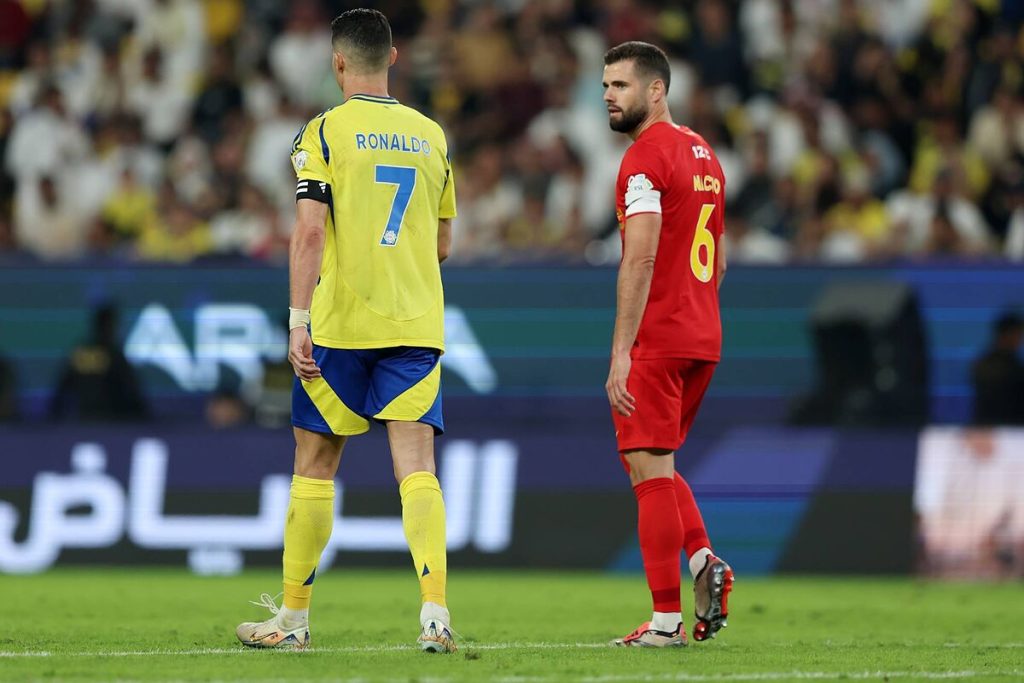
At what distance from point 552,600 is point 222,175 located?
271 inches

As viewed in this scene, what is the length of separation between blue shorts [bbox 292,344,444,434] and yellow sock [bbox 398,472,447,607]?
10.4 inches

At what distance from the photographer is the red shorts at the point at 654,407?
24.7ft

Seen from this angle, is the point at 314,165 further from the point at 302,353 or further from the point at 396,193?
the point at 302,353

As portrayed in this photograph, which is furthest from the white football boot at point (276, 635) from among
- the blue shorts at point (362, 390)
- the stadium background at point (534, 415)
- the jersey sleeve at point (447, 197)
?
the stadium background at point (534, 415)

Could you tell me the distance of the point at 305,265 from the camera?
22.5 feet

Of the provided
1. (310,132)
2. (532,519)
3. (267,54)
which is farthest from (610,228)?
(310,132)

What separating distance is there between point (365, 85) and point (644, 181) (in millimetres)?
1234

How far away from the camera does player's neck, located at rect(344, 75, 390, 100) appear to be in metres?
7.07

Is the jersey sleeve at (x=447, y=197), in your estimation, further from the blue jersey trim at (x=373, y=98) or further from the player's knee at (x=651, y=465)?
the player's knee at (x=651, y=465)

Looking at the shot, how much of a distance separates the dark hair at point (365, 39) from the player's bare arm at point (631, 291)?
4.13 ft

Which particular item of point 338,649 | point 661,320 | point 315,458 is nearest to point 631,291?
point 661,320

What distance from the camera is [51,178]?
16047mm

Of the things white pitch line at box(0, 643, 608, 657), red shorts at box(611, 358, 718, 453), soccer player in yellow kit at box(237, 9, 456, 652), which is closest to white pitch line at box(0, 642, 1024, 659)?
white pitch line at box(0, 643, 608, 657)

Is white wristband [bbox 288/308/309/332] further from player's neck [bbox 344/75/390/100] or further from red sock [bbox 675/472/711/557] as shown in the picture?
red sock [bbox 675/472/711/557]
